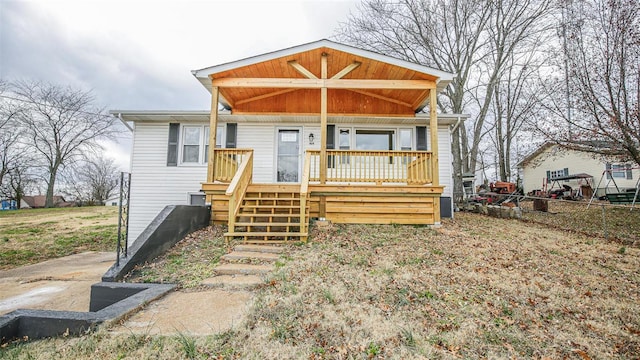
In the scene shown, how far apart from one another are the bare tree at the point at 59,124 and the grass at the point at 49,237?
6505 mm

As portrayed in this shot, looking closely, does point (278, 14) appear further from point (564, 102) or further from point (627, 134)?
point (627, 134)

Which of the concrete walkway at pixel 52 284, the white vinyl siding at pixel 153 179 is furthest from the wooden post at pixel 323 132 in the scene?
the concrete walkway at pixel 52 284

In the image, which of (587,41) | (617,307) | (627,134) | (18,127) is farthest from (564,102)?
(18,127)

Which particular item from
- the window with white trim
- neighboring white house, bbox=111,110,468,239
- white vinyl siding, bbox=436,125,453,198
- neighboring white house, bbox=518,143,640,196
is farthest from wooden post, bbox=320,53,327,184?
neighboring white house, bbox=518,143,640,196

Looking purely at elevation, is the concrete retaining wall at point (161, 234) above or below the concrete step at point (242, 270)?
above

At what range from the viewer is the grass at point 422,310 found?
8.14ft

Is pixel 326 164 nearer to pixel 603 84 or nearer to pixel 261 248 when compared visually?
pixel 261 248

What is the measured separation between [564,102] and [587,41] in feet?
5.40

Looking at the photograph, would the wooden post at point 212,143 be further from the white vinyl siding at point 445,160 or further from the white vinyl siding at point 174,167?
the white vinyl siding at point 445,160

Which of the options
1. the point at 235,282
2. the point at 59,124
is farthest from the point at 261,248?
the point at 59,124

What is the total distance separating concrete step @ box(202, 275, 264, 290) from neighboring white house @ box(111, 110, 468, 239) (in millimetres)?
5540

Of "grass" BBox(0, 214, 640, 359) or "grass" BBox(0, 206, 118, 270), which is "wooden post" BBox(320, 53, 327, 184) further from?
"grass" BBox(0, 206, 118, 270)

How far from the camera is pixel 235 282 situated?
3.89 m

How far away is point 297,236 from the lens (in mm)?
5836
